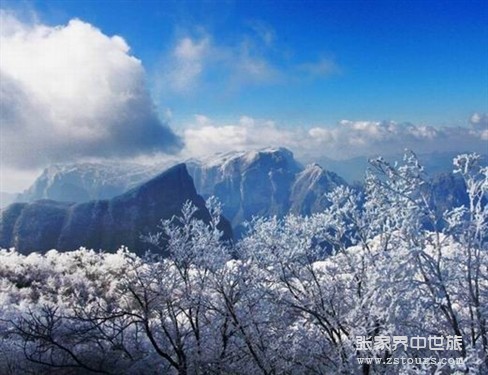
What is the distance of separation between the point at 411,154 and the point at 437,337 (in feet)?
13.5

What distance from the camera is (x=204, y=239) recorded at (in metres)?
21.2

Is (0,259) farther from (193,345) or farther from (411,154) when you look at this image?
(411,154)

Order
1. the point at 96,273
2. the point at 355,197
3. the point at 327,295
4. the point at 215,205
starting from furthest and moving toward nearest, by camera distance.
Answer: the point at 96,273, the point at 215,205, the point at 327,295, the point at 355,197

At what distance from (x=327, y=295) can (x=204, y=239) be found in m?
6.13

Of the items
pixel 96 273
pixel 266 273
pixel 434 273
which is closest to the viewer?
pixel 434 273

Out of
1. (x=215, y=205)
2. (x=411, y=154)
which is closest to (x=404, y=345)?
(x=411, y=154)

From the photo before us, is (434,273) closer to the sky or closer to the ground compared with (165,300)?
closer to the sky

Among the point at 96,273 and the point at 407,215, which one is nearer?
the point at 407,215

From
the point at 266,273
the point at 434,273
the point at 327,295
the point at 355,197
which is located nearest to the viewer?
the point at 434,273

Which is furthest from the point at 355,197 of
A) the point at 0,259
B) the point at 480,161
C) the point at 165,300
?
the point at 0,259

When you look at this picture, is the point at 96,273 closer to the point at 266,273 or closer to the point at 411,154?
the point at 266,273

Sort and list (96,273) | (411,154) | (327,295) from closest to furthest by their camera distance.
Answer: (411,154) → (327,295) → (96,273)

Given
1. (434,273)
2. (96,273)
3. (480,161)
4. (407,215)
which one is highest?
(480,161)

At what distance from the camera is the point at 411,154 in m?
10.2
